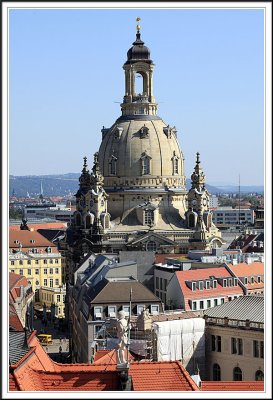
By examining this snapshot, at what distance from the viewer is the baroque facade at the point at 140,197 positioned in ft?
304

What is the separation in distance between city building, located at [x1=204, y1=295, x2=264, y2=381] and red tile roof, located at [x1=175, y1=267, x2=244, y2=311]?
26.9 ft

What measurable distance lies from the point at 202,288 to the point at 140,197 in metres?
33.9

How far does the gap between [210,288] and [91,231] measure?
107 feet

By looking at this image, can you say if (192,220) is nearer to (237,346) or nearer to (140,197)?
(140,197)

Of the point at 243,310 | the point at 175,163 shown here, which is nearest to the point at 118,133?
the point at 175,163

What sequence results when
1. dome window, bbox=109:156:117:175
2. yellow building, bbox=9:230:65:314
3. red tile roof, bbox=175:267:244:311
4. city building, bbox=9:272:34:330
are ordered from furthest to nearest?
1. yellow building, bbox=9:230:65:314
2. dome window, bbox=109:156:117:175
3. city building, bbox=9:272:34:330
4. red tile roof, bbox=175:267:244:311

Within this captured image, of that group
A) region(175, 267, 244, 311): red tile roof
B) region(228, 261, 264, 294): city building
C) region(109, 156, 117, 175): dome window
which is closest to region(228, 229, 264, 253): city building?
region(109, 156, 117, 175): dome window

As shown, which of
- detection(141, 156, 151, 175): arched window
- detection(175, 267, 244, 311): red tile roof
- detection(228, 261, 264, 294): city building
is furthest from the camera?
detection(141, 156, 151, 175): arched window

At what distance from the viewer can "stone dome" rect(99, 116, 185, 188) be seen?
308ft

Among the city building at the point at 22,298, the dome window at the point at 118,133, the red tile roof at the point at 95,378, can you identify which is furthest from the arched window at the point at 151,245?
the red tile roof at the point at 95,378

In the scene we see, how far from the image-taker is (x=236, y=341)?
48.8 metres

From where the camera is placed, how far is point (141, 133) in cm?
9431

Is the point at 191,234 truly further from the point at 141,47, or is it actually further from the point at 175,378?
the point at 175,378

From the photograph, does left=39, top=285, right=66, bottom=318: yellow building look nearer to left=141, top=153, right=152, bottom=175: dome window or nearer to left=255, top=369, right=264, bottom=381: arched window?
left=141, top=153, right=152, bottom=175: dome window
